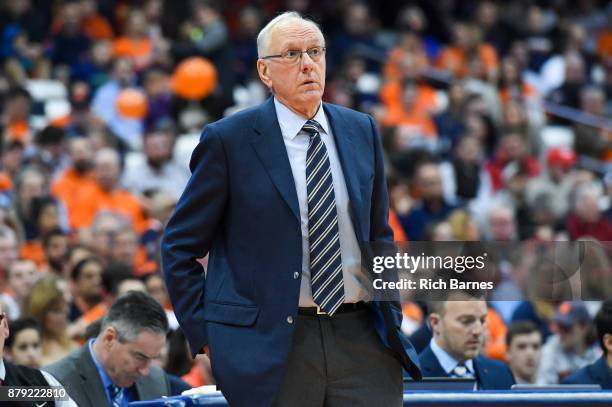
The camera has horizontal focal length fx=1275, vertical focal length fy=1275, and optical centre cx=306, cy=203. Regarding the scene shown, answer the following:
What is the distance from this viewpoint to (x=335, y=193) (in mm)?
4047

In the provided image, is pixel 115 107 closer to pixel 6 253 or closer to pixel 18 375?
pixel 6 253

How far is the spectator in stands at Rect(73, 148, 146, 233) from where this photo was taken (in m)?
11.4

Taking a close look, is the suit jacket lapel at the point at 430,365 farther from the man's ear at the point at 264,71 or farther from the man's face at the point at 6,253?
the man's face at the point at 6,253

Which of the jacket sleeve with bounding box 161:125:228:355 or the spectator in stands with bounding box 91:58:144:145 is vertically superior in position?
the spectator in stands with bounding box 91:58:144:145

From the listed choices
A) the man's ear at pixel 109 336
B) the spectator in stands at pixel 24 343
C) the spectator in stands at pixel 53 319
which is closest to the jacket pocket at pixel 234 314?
the man's ear at pixel 109 336

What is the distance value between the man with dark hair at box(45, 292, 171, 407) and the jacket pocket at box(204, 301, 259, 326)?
5.29ft

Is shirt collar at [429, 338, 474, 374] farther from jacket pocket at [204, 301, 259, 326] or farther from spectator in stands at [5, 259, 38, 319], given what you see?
spectator in stands at [5, 259, 38, 319]

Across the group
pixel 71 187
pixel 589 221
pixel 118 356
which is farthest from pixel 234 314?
pixel 589 221

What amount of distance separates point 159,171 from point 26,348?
18.7 feet

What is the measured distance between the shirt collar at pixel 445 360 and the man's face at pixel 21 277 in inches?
129

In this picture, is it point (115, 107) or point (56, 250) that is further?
point (115, 107)

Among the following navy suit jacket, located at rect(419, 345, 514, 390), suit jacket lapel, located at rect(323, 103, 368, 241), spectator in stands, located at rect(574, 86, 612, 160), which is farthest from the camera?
spectator in stands, located at rect(574, 86, 612, 160)

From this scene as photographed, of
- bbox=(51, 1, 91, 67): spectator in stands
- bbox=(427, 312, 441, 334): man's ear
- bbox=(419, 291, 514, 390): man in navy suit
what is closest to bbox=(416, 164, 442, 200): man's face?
bbox=(51, 1, 91, 67): spectator in stands

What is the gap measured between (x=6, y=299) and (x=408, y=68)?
8.29 m
